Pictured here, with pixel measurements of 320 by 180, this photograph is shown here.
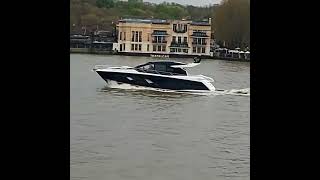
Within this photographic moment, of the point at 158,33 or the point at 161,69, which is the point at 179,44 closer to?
the point at 158,33

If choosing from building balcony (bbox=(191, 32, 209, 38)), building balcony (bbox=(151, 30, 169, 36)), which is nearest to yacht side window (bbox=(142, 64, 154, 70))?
building balcony (bbox=(151, 30, 169, 36))

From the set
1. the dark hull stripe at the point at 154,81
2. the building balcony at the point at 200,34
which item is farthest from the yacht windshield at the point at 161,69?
the building balcony at the point at 200,34

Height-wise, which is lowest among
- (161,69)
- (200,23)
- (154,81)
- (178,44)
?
(154,81)

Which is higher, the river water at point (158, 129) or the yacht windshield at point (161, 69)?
the yacht windshield at point (161, 69)

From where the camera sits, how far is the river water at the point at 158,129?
15.1 ft

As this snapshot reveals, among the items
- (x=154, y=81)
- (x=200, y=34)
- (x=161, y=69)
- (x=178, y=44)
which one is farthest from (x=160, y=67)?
(x=200, y=34)

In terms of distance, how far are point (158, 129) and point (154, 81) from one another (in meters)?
0.56

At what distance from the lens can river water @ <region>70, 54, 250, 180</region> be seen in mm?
4594

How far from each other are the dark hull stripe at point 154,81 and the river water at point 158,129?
0.12 m

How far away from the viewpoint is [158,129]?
5570 millimetres

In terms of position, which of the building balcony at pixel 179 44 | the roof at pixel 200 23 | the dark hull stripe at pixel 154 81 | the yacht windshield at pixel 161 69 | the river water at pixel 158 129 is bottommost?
the river water at pixel 158 129

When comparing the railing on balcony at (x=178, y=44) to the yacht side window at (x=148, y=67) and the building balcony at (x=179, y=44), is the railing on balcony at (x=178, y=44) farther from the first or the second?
the yacht side window at (x=148, y=67)

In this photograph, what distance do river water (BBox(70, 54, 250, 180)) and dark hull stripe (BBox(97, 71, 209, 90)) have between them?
0.12 meters
